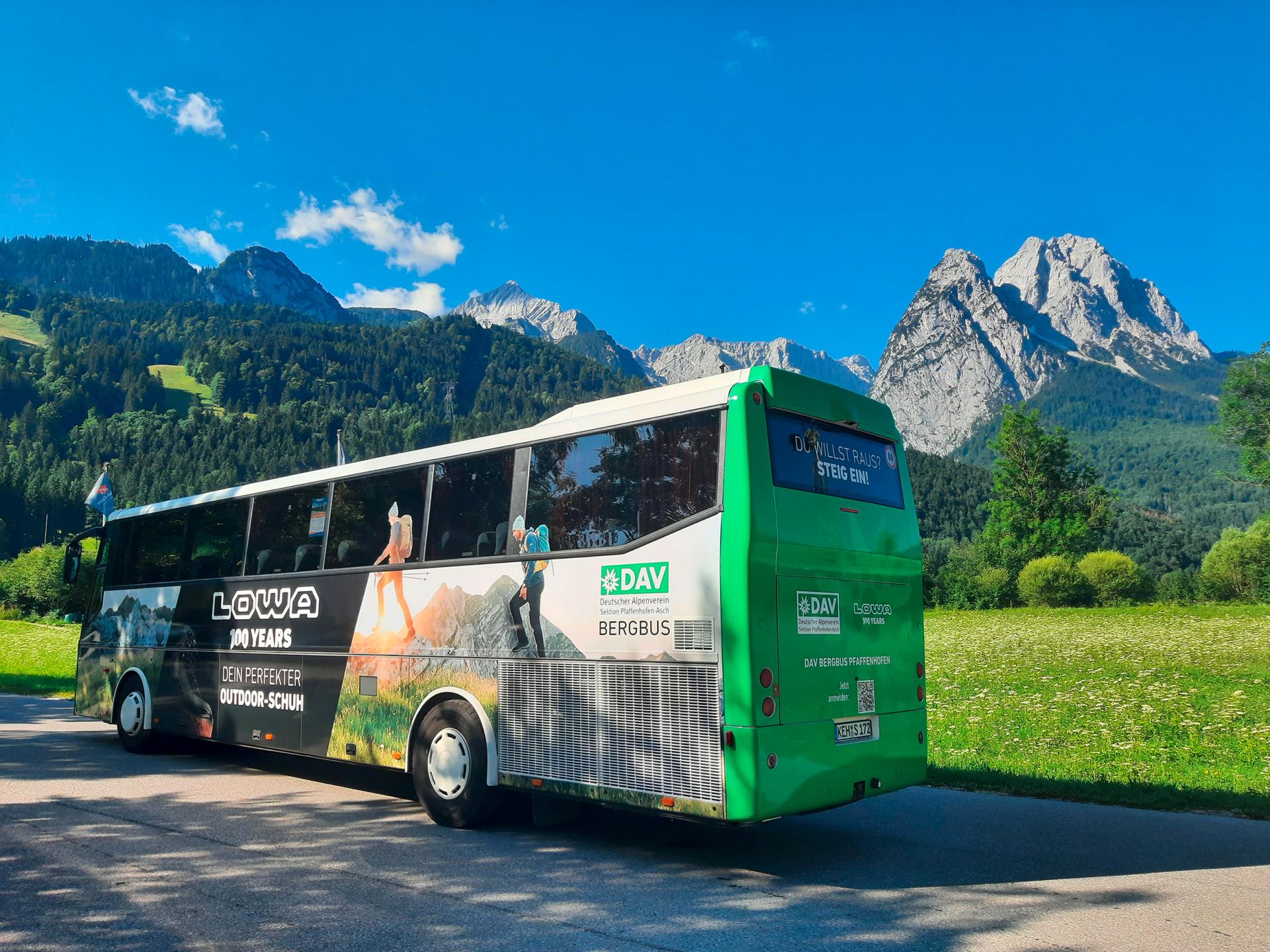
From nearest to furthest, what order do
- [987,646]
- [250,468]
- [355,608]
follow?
[355,608] → [987,646] → [250,468]

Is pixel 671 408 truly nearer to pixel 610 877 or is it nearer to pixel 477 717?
pixel 477 717

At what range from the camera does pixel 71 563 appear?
13.2 m

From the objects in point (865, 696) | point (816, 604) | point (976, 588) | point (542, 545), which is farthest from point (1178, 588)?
point (542, 545)

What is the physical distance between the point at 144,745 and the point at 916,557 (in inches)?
401

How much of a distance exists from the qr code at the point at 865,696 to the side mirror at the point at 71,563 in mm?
10968

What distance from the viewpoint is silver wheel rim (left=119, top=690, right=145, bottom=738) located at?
1234 cm

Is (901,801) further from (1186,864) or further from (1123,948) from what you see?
(1123,948)

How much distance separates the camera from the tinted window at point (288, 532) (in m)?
10.1

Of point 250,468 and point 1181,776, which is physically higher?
point 250,468

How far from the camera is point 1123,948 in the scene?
16.5 feet

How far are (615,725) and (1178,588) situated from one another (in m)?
78.2

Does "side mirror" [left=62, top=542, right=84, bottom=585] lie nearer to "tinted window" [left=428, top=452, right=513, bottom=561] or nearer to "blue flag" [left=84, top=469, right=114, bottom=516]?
"tinted window" [left=428, top=452, right=513, bottom=561]

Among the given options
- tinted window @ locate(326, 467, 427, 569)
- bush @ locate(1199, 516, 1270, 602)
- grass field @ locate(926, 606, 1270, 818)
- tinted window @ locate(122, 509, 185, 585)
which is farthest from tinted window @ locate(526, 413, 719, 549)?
bush @ locate(1199, 516, 1270, 602)

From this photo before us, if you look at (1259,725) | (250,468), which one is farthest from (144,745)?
(250,468)
